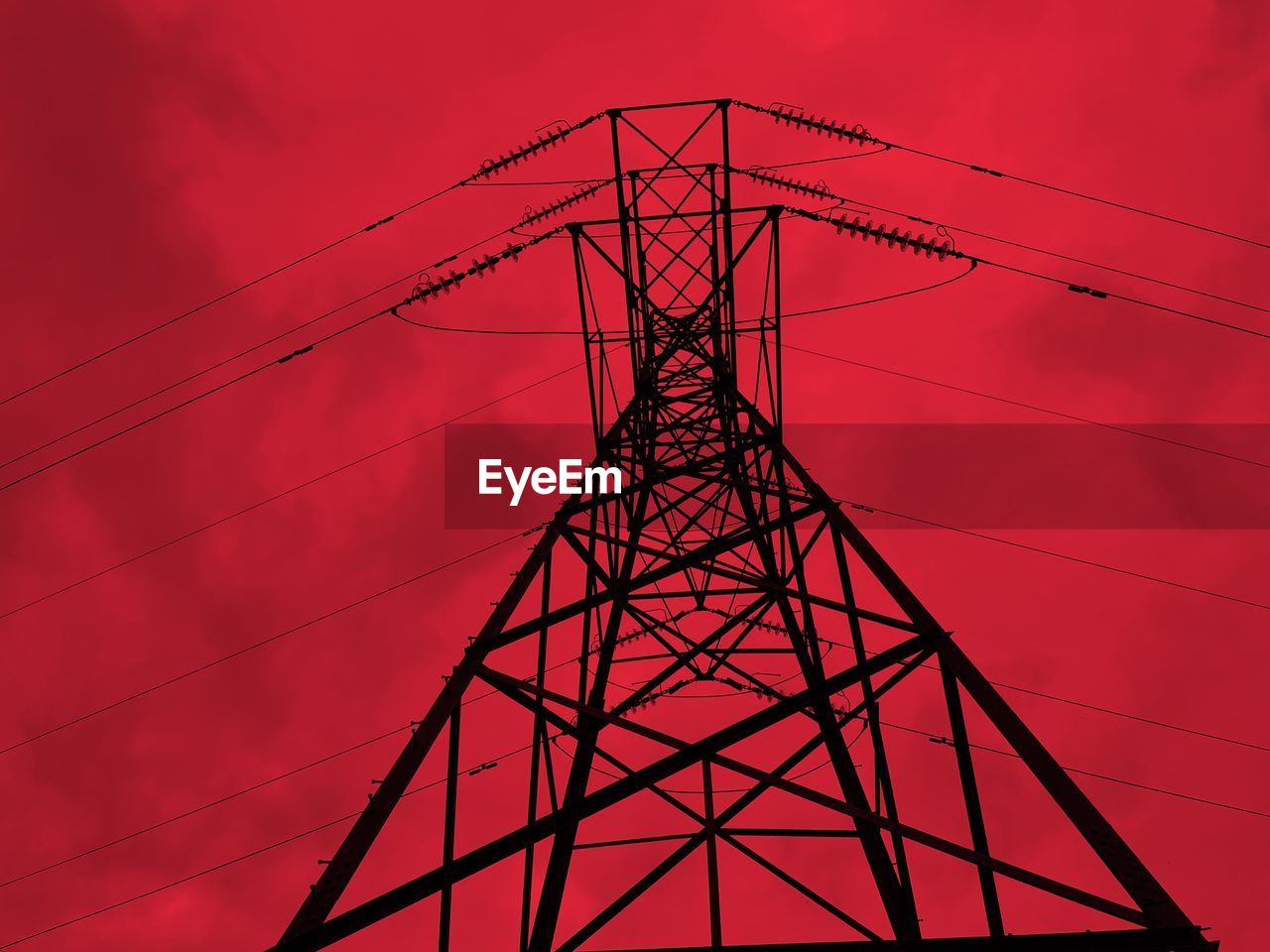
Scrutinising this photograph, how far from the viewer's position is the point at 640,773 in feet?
22.5

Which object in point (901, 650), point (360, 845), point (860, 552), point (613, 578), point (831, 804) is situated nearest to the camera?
point (360, 845)

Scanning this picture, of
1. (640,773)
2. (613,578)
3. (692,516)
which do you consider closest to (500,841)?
(640,773)

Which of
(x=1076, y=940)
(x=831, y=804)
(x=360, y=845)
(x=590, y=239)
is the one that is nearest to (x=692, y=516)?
(x=590, y=239)

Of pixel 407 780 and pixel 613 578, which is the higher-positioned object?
pixel 613 578

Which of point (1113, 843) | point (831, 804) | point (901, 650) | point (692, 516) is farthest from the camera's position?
point (692, 516)

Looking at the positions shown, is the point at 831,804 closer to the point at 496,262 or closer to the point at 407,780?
the point at 407,780

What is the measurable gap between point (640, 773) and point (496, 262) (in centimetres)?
972

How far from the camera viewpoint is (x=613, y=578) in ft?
38.5

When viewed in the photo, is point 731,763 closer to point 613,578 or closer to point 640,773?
point 640,773

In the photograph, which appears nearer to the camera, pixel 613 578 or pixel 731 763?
pixel 731 763

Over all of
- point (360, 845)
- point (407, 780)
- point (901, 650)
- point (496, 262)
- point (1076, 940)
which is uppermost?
point (496, 262)

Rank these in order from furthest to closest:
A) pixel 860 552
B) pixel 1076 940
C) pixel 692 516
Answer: pixel 692 516 → pixel 860 552 → pixel 1076 940

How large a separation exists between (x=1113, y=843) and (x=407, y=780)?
4672 mm

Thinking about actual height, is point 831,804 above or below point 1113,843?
above
